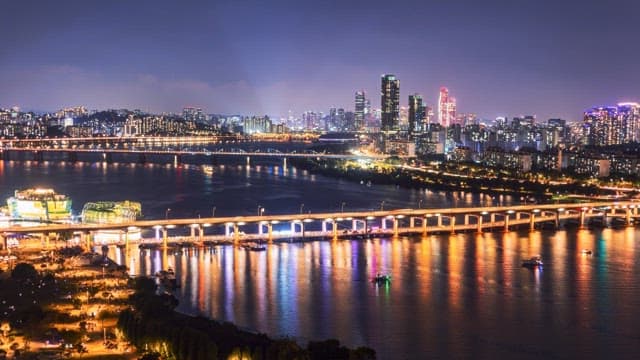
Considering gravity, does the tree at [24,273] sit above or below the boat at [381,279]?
above

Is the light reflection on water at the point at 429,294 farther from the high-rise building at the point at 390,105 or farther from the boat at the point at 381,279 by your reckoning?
the high-rise building at the point at 390,105

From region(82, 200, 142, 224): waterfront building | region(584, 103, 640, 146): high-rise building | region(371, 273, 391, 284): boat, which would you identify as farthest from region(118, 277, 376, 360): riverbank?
region(584, 103, 640, 146): high-rise building

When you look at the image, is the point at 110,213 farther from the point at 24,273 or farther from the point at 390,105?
the point at 390,105

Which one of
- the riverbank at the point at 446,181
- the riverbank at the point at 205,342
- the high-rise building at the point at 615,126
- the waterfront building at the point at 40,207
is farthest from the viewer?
the high-rise building at the point at 615,126

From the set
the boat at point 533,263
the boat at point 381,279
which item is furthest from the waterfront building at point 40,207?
the boat at point 533,263

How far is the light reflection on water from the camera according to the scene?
8.20 meters

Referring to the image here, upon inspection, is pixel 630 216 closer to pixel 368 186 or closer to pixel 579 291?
pixel 579 291

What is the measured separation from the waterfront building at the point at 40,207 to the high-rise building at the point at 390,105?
37489 millimetres

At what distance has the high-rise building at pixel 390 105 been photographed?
51.8 m

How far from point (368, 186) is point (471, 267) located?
13.3 metres

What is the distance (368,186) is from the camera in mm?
24750

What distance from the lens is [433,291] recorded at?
396 inches

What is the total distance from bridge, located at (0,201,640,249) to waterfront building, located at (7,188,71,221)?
1169 mm

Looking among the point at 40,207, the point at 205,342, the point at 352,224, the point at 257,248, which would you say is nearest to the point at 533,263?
the point at 257,248
